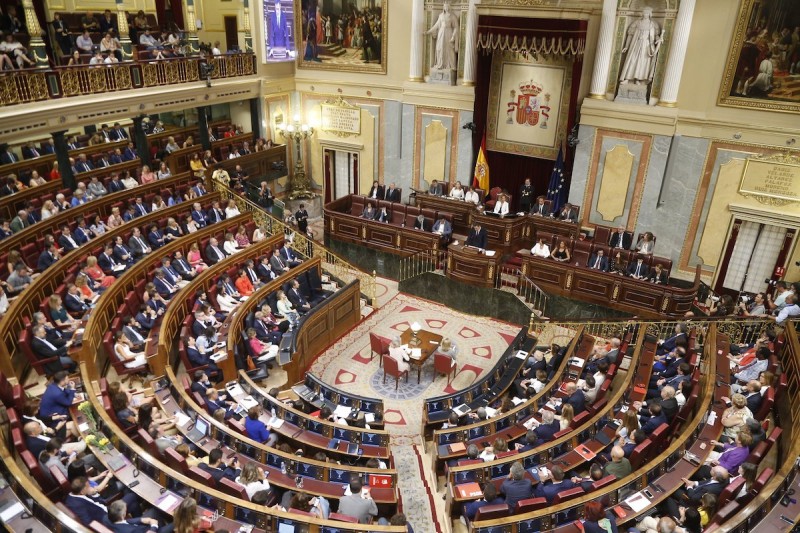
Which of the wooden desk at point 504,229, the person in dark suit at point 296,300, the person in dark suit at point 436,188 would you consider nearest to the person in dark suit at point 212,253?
the person in dark suit at point 296,300

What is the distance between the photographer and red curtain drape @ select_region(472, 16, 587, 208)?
1271cm

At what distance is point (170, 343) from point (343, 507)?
14.7 feet

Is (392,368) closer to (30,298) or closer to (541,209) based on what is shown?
(30,298)

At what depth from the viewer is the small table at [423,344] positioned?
9867mm

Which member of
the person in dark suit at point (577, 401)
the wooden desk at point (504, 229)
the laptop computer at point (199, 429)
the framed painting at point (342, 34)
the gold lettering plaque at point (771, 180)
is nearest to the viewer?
the laptop computer at point (199, 429)

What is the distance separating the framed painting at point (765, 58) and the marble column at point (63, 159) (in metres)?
14.1

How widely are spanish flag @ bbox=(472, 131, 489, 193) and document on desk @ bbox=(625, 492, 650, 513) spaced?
10.5 metres

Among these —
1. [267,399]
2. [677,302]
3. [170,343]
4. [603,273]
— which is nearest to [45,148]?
[170,343]

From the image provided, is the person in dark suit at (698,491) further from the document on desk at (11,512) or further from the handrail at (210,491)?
the document on desk at (11,512)

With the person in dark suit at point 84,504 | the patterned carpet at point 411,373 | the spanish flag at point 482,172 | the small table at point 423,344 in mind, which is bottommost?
the patterned carpet at point 411,373

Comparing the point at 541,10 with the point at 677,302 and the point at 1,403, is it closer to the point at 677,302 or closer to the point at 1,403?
the point at 677,302

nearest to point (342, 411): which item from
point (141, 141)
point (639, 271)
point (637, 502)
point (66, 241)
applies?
point (637, 502)

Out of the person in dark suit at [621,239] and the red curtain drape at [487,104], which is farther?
the person in dark suit at [621,239]

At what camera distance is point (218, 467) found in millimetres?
6570
